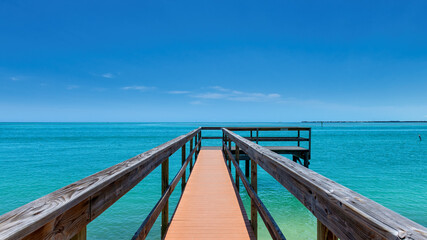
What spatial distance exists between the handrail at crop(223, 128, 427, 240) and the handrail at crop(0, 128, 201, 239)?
42.7 inches

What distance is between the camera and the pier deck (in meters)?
3.00

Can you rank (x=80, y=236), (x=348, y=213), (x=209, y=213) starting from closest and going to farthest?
(x=348, y=213) < (x=80, y=236) < (x=209, y=213)

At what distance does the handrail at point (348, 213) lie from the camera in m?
0.71

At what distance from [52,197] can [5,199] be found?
11343mm

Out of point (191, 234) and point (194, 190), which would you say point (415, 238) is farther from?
point (194, 190)

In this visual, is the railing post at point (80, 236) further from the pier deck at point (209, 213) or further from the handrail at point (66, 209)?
the pier deck at point (209, 213)

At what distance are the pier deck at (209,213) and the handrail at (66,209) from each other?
1.87m

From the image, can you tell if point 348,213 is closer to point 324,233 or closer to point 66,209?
point 324,233

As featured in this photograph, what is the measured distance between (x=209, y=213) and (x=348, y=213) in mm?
3066

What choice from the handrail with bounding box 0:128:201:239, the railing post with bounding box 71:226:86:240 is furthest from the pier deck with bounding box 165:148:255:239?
the railing post with bounding box 71:226:86:240

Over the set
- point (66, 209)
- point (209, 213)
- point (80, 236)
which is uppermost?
point (66, 209)

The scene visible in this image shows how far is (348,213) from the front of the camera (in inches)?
34.8

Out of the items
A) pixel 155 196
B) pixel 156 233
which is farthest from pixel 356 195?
pixel 155 196

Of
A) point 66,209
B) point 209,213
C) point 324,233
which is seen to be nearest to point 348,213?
point 324,233
